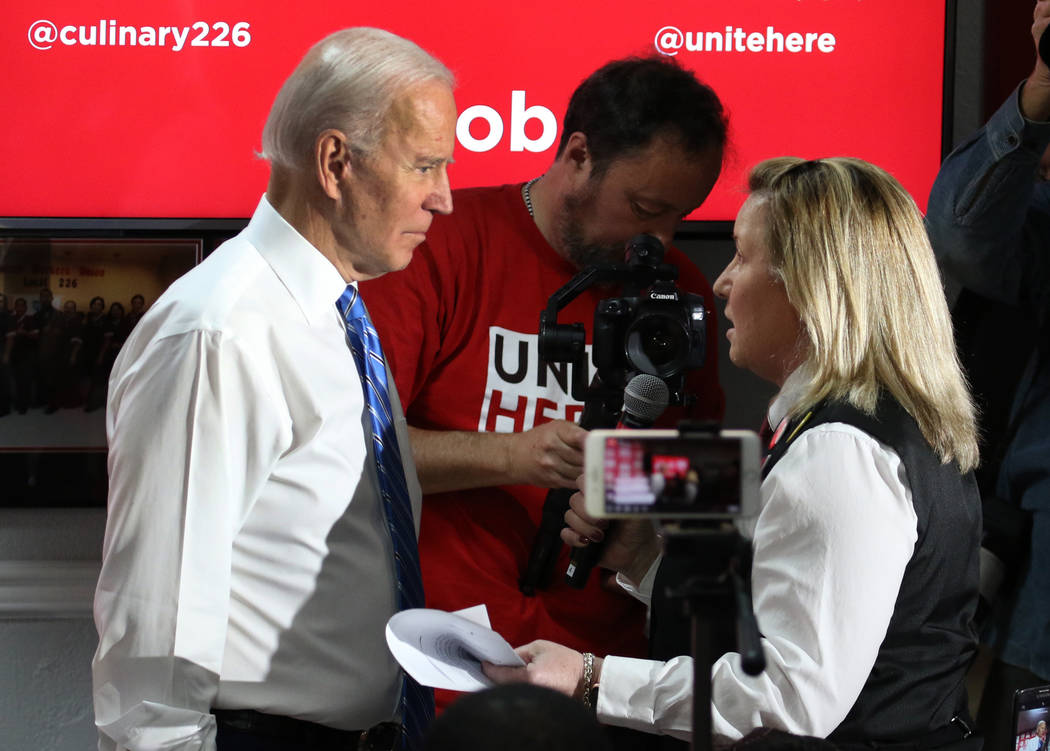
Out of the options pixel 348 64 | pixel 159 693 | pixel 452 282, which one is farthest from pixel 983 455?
pixel 159 693

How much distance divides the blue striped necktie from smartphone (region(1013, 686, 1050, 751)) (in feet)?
2.96

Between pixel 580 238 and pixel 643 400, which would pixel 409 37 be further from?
pixel 643 400

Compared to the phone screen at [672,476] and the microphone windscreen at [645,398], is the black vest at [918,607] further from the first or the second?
the phone screen at [672,476]

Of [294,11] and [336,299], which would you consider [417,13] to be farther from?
[336,299]

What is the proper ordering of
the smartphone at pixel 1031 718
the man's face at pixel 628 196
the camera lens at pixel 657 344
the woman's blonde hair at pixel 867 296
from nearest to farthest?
the woman's blonde hair at pixel 867 296 < the camera lens at pixel 657 344 < the smartphone at pixel 1031 718 < the man's face at pixel 628 196

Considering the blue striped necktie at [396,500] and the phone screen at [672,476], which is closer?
the phone screen at [672,476]

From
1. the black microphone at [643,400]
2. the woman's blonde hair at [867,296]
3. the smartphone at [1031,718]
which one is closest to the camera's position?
the woman's blonde hair at [867,296]

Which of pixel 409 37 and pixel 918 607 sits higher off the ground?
pixel 409 37

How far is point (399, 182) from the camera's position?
1.34m

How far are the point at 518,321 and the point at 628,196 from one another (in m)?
0.28

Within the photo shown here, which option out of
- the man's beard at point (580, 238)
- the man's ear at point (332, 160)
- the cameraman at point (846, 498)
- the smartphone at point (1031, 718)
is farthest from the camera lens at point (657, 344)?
the smartphone at point (1031, 718)

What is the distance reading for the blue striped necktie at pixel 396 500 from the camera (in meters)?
1.31

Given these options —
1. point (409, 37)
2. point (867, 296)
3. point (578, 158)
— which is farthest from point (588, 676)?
point (409, 37)

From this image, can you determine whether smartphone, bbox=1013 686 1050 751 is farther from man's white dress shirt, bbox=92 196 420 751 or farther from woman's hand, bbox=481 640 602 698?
man's white dress shirt, bbox=92 196 420 751
